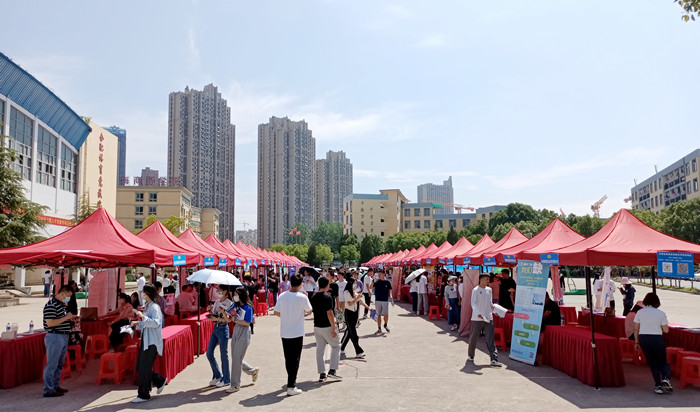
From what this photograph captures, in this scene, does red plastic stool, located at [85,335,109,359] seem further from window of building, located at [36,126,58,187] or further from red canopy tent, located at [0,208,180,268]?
window of building, located at [36,126,58,187]

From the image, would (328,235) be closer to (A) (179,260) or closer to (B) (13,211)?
(B) (13,211)

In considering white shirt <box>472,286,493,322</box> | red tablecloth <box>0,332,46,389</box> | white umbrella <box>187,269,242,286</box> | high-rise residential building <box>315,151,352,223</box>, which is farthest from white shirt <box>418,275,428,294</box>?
high-rise residential building <box>315,151,352,223</box>

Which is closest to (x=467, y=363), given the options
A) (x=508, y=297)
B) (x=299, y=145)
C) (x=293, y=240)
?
(x=508, y=297)

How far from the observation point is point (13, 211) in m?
26.6

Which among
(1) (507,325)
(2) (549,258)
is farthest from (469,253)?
(2) (549,258)

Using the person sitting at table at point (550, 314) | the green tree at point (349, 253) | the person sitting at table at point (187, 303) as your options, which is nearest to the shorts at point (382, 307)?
the person sitting at table at point (550, 314)

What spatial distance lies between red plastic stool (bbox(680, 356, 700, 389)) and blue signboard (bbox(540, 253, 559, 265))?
98.6 inches

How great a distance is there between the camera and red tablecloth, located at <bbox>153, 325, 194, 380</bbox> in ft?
27.0

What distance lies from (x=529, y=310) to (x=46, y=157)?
132 ft

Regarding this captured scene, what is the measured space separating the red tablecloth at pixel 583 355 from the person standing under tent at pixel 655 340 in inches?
17.4

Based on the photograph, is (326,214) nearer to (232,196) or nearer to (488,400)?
(232,196)

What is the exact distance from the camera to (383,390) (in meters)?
7.84

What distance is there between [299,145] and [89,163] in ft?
311

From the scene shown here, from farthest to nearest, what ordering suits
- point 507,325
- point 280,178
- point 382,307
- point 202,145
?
point 280,178 < point 202,145 < point 382,307 < point 507,325
